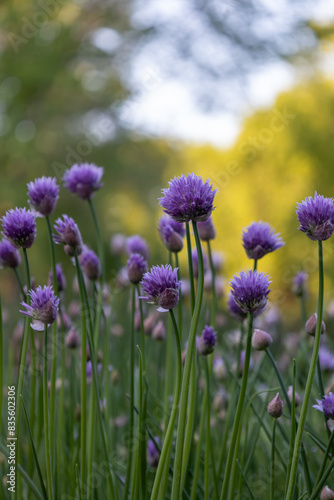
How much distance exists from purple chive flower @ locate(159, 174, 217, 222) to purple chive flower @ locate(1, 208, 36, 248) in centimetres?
26

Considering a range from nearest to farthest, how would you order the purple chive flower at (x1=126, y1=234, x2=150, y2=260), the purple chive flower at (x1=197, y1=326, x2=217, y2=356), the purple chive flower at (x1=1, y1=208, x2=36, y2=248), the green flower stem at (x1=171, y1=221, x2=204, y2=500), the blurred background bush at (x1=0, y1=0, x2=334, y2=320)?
the green flower stem at (x1=171, y1=221, x2=204, y2=500) < the purple chive flower at (x1=1, y1=208, x2=36, y2=248) < the purple chive flower at (x1=197, y1=326, x2=217, y2=356) < the purple chive flower at (x1=126, y1=234, x2=150, y2=260) < the blurred background bush at (x1=0, y1=0, x2=334, y2=320)

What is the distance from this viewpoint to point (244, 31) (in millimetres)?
10812

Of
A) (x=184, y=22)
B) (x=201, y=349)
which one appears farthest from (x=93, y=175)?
(x=184, y=22)

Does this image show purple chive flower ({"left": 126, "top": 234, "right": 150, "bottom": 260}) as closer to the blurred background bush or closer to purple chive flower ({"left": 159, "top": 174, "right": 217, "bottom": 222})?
purple chive flower ({"left": 159, "top": 174, "right": 217, "bottom": 222})

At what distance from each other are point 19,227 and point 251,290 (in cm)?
43

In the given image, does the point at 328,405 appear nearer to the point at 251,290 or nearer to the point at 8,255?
the point at 251,290

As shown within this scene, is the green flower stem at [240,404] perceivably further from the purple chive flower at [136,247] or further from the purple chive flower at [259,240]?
the purple chive flower at [136,247]

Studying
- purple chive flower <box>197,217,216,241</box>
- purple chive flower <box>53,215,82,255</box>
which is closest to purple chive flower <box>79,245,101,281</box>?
purple chive flower <box>53,215,82,255</box>

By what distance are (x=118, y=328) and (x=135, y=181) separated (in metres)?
9.86

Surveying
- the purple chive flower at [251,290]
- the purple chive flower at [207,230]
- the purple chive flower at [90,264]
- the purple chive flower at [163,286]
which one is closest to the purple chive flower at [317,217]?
the purple chive flower at [251,290]

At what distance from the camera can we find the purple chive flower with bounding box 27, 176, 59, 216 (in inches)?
44.2

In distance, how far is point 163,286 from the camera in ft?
2.69

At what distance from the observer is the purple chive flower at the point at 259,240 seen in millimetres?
1078

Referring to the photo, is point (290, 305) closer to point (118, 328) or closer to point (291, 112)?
point (291, 112)
